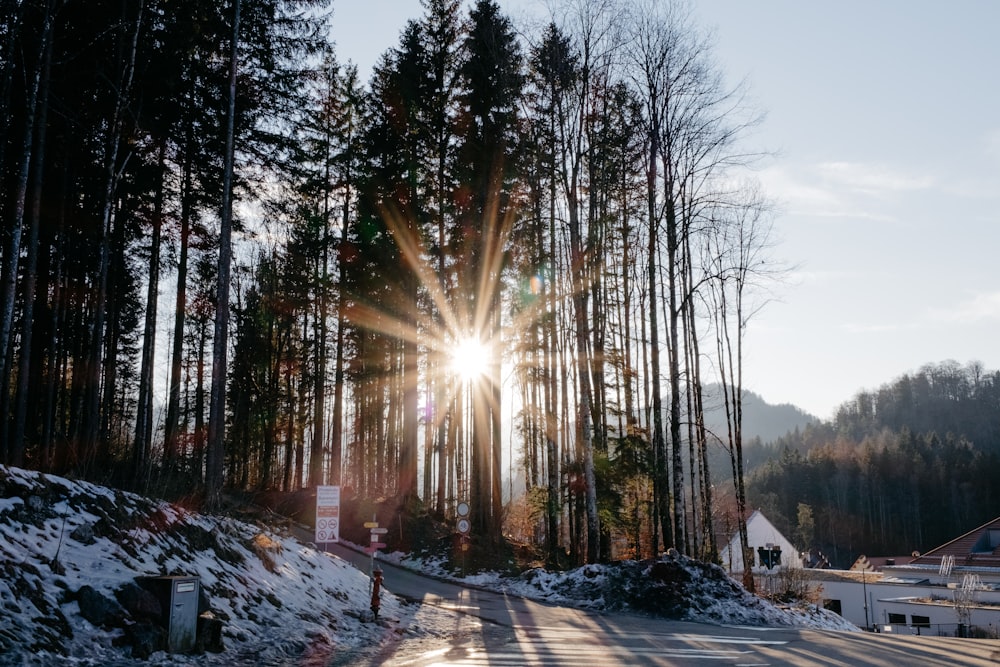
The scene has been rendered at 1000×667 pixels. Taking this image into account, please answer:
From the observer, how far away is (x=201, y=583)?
29.8 ft

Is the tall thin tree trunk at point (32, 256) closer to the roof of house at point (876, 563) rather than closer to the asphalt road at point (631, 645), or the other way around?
the asphalt road at point (631, 645)

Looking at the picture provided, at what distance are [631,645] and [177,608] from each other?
665cm

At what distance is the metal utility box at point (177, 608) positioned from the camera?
24.9 feet

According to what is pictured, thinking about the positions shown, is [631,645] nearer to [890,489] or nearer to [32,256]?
[32,256]

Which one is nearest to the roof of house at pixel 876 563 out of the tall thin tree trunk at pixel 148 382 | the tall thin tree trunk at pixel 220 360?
the tall thin tree trunk at pixel 220 360

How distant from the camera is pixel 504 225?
77.8 ft

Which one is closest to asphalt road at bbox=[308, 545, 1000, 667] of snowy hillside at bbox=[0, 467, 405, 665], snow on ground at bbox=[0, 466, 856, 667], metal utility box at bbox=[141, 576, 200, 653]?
snow on ground at bbox=[0, 466, 856, 667]

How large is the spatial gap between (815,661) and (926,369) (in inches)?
6422

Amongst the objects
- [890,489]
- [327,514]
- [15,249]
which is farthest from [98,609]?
[890,489]

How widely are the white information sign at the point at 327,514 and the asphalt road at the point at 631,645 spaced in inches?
97.0

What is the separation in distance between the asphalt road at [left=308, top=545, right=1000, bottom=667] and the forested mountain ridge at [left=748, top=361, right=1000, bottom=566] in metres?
75.6

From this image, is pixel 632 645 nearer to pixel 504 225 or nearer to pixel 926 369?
pixel 504 225

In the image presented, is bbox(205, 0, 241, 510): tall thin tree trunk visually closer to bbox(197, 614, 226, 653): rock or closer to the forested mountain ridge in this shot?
bbox(197, 614, 226, 653): rock

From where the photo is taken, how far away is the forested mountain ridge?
87.4 meters
